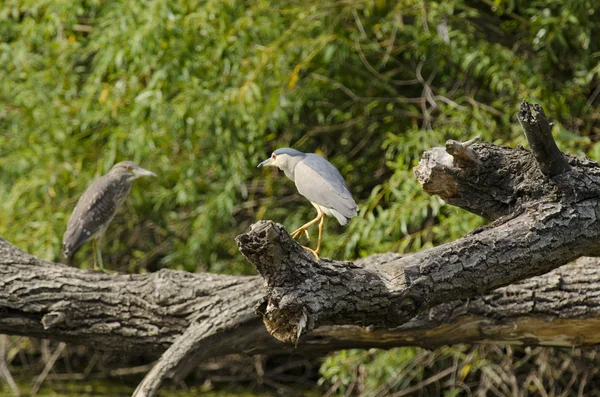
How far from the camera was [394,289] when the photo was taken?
2479 mm

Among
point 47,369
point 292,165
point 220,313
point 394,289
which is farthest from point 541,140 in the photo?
point 47,369

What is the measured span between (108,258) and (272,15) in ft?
7.08

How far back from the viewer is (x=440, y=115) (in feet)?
17.6

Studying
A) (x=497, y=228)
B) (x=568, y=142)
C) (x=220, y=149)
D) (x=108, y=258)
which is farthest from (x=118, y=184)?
(x=497, y=228)

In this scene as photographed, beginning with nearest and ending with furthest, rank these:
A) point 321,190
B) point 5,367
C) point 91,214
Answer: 1. point 321,190
2. point 91,214
3. point 5,367

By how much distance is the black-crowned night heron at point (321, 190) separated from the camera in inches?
116

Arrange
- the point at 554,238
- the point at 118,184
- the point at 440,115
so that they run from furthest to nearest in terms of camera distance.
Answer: the point at 440,115, the point at 118,184, the point at 554,238

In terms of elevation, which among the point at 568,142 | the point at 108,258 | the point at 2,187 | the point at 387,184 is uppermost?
the point at 568,142

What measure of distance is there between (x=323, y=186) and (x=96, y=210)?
2.12 meters

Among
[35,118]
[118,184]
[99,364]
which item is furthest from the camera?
[99,364]

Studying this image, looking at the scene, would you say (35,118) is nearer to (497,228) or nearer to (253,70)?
(253,70)

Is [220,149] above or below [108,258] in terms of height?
above

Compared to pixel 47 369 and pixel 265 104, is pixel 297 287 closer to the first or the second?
pixel 265 104

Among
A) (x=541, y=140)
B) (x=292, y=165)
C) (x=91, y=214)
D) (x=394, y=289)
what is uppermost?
(x=541, y=140)
